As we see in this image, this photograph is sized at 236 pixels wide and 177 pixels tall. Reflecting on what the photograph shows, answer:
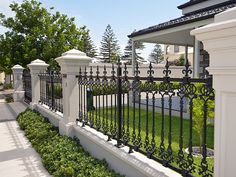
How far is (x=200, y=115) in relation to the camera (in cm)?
458

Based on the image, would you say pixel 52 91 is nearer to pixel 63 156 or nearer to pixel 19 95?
pixel 63 156

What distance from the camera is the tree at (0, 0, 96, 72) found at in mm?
17250

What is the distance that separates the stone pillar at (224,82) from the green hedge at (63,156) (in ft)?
6.94

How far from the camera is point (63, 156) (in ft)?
15.3

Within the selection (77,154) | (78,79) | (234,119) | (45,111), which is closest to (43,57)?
(45,111)

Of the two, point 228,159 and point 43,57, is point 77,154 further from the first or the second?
point 43,57

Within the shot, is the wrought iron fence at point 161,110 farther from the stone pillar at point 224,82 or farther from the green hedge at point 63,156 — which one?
the green hedge at point 63,156

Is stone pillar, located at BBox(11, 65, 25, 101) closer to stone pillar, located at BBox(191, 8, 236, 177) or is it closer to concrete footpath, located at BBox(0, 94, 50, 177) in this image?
concrete footpath, located at BBox(0, 94, 50, 177)

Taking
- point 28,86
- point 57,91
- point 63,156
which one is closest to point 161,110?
point 63,156

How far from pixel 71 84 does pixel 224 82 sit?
430 centimetres

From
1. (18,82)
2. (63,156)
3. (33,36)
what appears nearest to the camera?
(63,156)

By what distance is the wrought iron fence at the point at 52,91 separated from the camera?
7285 millimetres

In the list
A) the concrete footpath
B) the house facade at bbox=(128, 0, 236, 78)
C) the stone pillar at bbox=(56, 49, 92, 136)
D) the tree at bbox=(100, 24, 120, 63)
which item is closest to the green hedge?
the concrete footpath

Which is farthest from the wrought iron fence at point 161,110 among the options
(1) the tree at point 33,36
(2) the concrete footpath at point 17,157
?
(1) the tree at point 33,36
